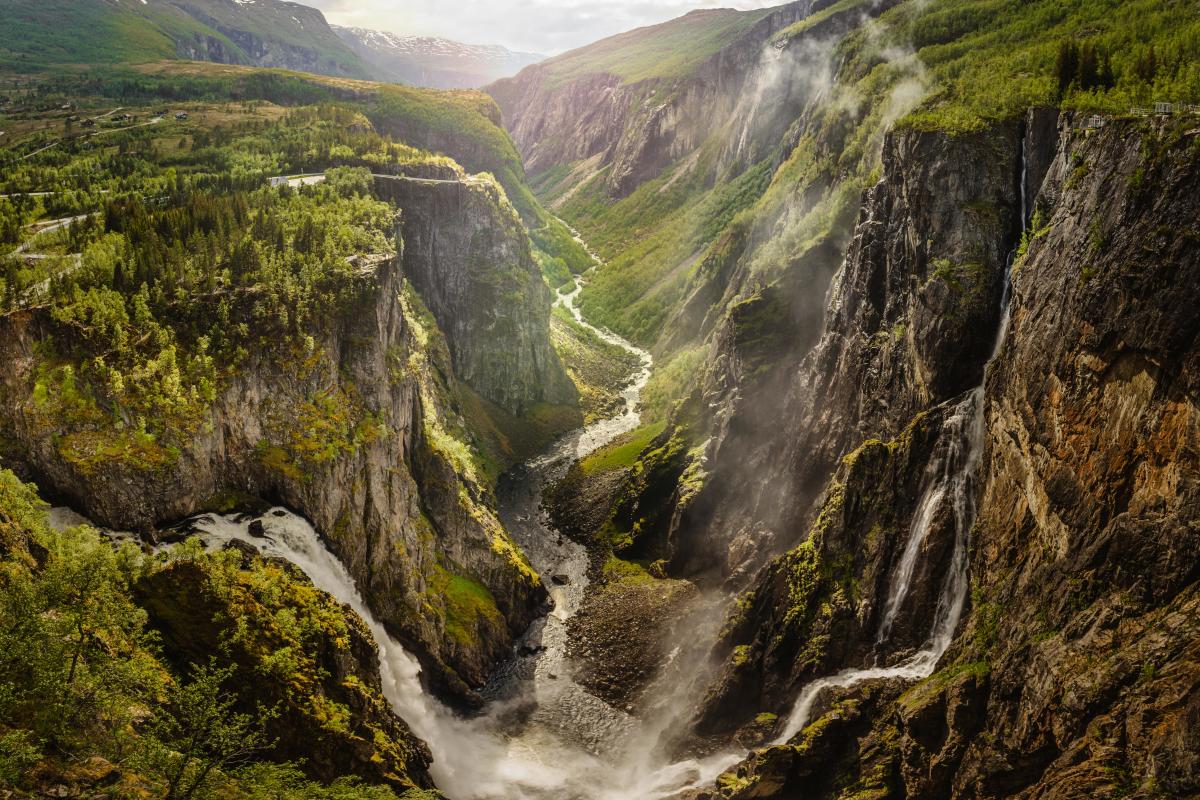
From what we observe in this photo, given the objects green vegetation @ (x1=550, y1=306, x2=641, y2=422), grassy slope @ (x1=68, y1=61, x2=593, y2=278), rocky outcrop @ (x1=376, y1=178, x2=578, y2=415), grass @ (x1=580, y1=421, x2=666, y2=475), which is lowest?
grass @ (x1=580, y1=421, x2=666, y2=475)

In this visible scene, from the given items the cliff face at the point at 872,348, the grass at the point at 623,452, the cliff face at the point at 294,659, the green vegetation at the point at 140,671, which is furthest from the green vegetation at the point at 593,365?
the green vegetation at the point at 140,671

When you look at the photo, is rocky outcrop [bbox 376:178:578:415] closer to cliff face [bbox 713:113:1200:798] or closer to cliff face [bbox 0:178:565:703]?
cliff face [bbox 0:178:565:703]

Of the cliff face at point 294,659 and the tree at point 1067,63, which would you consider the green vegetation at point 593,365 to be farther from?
the tree at point 1067,63

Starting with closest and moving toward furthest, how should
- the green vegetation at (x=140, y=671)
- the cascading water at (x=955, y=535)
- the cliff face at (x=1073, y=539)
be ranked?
1. the green vegetation at (x=140, y=671)
2. the cliff face at (x=1073, y=539)
3. the cascading water at (x=955, y=535)

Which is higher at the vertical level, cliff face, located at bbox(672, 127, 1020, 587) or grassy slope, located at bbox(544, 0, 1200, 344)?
grassy slope, located at bbox(544, 0, 1200, 344)

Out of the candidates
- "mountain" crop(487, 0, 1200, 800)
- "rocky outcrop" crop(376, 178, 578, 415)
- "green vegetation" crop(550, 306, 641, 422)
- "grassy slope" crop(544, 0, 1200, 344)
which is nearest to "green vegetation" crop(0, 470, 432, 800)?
"mountain" crop(487, 0, 1200, 800)

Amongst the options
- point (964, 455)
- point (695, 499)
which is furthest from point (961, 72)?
point (695, 499)
